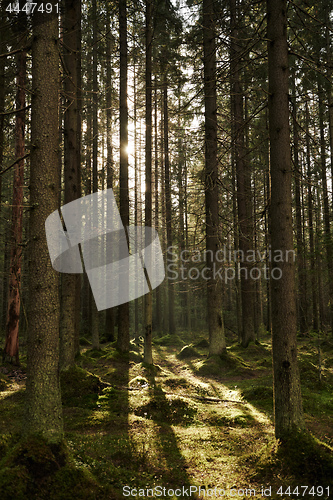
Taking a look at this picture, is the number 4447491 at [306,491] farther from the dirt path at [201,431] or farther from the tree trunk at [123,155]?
the tree trunk at [123,155]

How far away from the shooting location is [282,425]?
4824mm

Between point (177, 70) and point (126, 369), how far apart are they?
466 inches

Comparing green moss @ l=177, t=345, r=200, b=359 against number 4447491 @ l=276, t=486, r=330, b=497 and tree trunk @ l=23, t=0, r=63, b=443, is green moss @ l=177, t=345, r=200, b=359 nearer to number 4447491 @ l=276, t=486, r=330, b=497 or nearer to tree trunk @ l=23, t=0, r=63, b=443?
number 4447491 @ l=276, t=486, r=330, b=497

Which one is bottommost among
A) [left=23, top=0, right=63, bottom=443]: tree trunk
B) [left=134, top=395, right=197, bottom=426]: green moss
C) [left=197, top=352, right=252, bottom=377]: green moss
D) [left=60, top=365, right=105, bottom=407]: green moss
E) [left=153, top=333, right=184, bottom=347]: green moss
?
[left=153, top=333, right=184, bottom=347]: green moss

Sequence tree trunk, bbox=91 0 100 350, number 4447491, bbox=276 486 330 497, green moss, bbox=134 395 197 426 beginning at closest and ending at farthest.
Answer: number 4447491, bbox=276 486 330 497 → green moss, bbox=134 395 197 426 → tree trunk, bbox=91 0 100 350

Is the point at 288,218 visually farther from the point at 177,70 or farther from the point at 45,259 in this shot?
the point at 177,70

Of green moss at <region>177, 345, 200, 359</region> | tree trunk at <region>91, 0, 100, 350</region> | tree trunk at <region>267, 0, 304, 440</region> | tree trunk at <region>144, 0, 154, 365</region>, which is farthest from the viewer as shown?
green moss at <region>177, 345, 200, 359</region>

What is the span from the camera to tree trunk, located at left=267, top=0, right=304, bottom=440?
16.0 feet

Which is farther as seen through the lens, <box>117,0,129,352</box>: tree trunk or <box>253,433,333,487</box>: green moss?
<box>117,0,129,352</box>: tree trunk

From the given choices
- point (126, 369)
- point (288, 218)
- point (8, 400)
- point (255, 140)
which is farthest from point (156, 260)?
point (288, 218)

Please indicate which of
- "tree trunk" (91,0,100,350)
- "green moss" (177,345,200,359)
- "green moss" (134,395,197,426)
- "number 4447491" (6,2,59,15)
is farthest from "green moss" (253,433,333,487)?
"green moss" (177,345,200,359)

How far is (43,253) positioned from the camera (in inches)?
170

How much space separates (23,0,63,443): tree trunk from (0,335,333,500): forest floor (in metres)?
0.61

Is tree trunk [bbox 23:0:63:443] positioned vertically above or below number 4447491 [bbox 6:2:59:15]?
below
